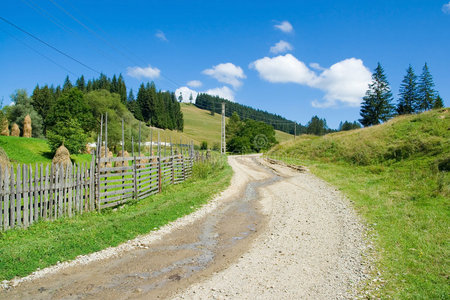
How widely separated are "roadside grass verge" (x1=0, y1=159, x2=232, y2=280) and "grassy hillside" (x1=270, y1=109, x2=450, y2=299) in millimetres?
6060

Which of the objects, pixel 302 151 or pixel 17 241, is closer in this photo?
pixel 17 241

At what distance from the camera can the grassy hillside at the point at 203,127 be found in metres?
120

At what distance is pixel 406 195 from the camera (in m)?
13.2

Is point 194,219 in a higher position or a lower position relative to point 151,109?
lower

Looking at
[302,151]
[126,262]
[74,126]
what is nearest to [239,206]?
[126,262]

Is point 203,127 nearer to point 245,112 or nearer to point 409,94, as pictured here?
point 245,112

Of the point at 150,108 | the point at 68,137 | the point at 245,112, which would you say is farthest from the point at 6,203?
the point at 245,112

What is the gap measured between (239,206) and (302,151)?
97.0 feet

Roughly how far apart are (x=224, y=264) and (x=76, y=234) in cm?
403

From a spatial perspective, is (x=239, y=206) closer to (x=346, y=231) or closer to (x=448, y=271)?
(x=346, y=231)

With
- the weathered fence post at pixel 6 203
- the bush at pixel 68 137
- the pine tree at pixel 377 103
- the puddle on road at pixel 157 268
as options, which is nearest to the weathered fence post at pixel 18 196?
the weathered fence post at pixel 6 203

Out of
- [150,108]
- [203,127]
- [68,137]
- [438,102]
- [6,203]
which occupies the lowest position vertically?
[6,203]

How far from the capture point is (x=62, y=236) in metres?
7.11

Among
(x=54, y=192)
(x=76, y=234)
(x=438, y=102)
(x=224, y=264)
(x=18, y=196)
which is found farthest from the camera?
(x=438, y=102)
